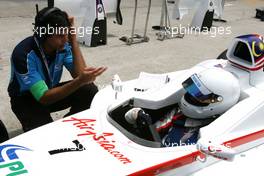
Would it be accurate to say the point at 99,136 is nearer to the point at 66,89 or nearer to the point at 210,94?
the point at 66,89

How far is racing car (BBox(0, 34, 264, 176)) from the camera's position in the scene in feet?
7.29

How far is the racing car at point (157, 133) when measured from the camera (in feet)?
7.29

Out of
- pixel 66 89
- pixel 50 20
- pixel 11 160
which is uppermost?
pixel 50 20

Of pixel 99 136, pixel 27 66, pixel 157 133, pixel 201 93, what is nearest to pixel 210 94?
pixel 201 93

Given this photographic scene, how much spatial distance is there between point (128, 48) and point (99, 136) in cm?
431

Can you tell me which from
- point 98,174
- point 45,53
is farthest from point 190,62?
point 98,174

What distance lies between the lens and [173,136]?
8.63ft

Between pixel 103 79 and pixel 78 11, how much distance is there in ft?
5.76

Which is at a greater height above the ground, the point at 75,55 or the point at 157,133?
the point at 75,55

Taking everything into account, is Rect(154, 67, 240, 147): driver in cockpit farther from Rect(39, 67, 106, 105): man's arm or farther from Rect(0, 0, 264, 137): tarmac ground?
Rect(0, 0, 264, 137): tarmac ground

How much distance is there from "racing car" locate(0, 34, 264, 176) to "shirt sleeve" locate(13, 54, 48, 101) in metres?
0.40

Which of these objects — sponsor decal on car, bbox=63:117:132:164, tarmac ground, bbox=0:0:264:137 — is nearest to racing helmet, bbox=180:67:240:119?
sponsor decal on car, bbox=63:117:132:164

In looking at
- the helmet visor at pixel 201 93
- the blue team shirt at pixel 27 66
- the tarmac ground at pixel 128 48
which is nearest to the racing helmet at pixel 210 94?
the helmet visor at pixel 201 93

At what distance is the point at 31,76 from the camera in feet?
9.55
